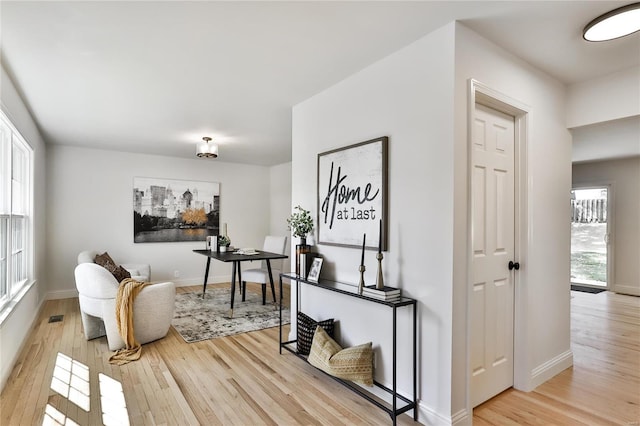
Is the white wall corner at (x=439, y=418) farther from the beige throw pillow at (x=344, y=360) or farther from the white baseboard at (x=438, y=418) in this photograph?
the beige throw pillow at (x=344, y=360)

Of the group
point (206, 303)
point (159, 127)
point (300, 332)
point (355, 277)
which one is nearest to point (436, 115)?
point (355, 277)

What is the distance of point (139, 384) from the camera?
2637 mm

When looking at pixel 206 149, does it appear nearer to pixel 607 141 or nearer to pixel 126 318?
pixel 126 318

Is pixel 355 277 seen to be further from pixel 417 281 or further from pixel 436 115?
pixel 436 115

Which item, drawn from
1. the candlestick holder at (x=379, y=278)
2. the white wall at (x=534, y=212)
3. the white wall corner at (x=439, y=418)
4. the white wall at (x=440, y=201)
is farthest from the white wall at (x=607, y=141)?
the white wall corner at (x=439, y=418)

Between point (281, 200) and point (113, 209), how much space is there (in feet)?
9.33

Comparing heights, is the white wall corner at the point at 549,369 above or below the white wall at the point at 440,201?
below

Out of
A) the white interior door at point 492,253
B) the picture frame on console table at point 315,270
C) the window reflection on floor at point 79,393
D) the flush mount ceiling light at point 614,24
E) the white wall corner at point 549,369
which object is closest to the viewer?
the flush mount ceiling light at point 614,24

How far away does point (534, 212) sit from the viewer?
2633 millimetres

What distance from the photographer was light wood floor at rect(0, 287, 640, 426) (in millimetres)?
2211

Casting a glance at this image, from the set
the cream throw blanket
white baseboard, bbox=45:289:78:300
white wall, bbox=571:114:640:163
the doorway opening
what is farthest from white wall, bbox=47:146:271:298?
the doorway opening

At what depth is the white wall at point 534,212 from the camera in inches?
81.7

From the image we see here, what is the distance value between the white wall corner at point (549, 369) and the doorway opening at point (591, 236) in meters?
4.70

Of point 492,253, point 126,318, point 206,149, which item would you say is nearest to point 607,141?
point 492,253
